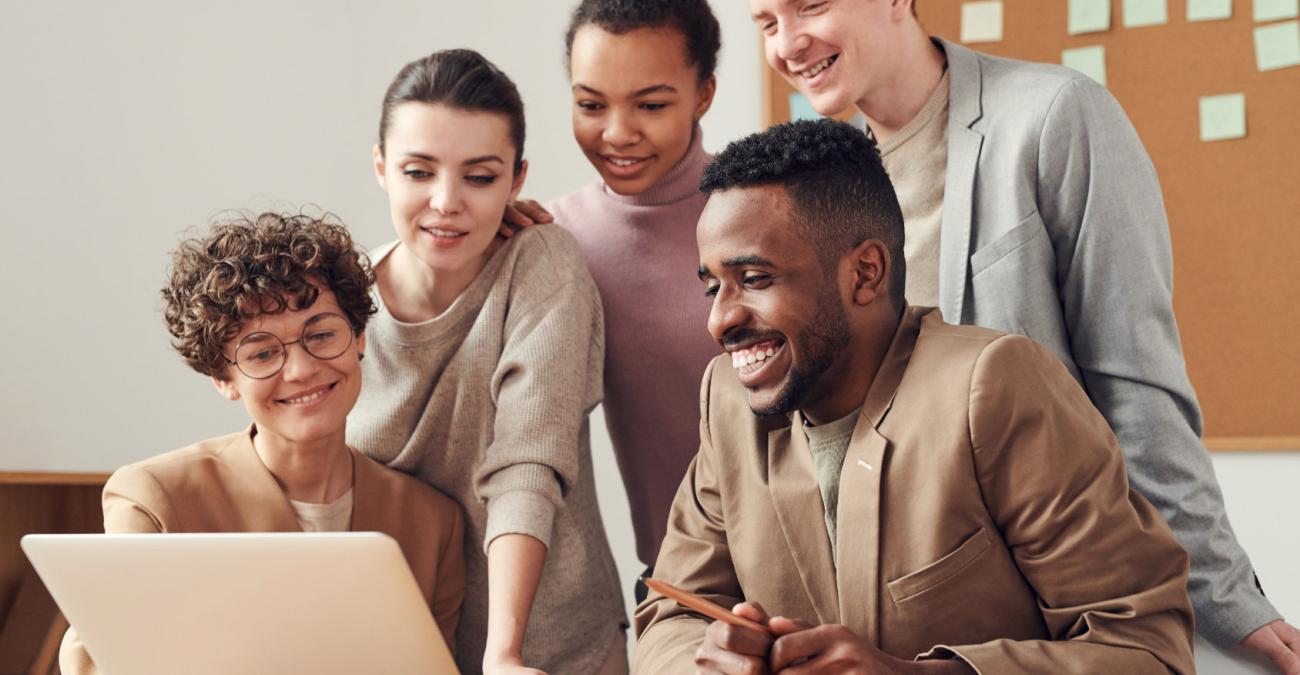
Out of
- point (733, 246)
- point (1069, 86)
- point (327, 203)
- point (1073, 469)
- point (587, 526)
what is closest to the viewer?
point (1073, 469)

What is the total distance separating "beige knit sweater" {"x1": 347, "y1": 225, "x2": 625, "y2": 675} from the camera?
6.31 ft

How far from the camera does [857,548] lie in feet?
4.51

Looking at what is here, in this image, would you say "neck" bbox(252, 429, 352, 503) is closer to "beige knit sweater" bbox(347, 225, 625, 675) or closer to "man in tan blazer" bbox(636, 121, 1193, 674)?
"beige knit sweater" bbox(347, 225, 625, 675)

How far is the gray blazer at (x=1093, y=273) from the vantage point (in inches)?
63.6

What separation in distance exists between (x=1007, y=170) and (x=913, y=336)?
374 mm

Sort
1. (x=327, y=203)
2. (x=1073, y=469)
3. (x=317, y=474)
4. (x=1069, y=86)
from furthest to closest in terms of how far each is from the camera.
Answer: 1. (x=327, y=203)
2. (x=317, y=474)
3. (x=1069, y=86)
4. (x=1073, y=469)

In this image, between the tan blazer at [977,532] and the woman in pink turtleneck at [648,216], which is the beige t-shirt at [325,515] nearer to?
the woman in pink turtleneck at [648,216]

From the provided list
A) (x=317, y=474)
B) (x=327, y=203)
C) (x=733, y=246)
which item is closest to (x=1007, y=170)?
(x=733, y=246)

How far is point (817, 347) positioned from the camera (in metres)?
1.40

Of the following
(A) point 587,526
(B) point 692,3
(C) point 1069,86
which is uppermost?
(B) point 692,3

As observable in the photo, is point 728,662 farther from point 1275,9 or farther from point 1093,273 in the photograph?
point 1275,9

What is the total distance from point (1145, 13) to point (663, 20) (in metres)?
1.51

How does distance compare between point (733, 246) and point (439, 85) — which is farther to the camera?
point (439, 85)

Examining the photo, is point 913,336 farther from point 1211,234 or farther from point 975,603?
point 1211,234
